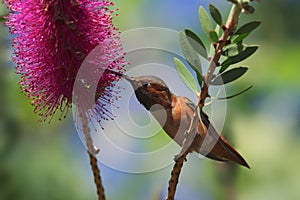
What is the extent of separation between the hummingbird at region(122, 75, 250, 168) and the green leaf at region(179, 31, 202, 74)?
0.35m

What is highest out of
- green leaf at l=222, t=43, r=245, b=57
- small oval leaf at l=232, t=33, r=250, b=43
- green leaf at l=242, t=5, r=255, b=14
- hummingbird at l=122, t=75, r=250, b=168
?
green leaf at l=242, t=5, r=255, b=14

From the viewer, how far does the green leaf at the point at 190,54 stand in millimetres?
1261

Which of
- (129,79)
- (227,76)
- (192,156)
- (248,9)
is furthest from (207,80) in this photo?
(192,156)

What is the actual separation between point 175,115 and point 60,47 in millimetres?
422

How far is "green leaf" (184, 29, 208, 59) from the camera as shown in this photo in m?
1.26

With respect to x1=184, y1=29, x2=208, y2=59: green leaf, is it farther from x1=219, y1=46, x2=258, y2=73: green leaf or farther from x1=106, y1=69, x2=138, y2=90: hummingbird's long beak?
x1=106, y1=69, x2=138, y2=90: hummingbird's long beak

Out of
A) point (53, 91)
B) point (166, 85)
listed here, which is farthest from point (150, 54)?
point (53, 91)

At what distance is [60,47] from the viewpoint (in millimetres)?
1553

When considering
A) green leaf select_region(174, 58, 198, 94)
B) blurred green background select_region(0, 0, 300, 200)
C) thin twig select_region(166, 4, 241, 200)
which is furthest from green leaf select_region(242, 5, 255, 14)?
blurred green background select_region(0, 0, 300, 200)

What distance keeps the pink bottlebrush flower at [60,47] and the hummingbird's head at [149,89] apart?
7 cm

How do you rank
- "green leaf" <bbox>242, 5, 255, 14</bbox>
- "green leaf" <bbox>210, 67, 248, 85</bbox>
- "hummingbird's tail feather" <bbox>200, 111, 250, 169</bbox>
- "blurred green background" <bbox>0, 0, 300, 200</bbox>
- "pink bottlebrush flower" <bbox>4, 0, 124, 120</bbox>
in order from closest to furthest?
"green leaf" <bbox>242, 5, 255, 14</bbox>
"green leaf" <bbox>210, 67, 248, 85</bbox>
"pink bottlebrush flower" <bbox>4, 0, 124, 120</bbox>
"hummingbird's tail feather" <bbox>200, 111, 250, 169</bbox>
"blurred green background" <bbox>0, 0, 300, 200</bbox>

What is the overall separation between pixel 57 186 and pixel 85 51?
1.51 meters

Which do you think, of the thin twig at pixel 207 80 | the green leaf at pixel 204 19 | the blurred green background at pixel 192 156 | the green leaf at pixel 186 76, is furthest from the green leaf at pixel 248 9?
the blurred green background at pixel 192 156

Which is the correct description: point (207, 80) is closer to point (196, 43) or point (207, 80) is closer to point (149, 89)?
point (196, 43)
